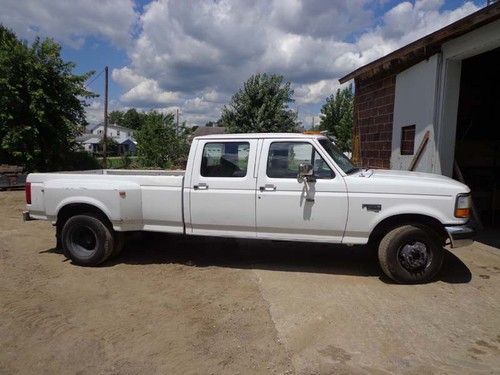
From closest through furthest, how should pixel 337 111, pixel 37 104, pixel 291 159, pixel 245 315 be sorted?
pixel 245 315
pixel 291 159
pixel 37 104
pixel 337 111

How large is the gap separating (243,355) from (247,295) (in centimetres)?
140

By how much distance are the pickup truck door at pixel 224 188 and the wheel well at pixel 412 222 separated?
5.47 feet

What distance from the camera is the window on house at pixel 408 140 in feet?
31.2

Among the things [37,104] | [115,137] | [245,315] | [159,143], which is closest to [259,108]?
[159,143]

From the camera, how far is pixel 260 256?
6750mm

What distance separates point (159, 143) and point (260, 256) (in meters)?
20.5

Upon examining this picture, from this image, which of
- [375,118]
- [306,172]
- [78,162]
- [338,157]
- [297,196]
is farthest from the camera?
[78,162]

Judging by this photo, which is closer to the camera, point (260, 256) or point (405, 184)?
point (405, 184)

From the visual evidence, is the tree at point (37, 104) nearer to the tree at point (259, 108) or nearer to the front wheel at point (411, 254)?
the tree at point (259, 108)

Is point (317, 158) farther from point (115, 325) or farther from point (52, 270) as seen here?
point (52, 270)

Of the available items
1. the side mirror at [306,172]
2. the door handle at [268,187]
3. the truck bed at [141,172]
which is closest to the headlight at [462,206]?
the side mirror at [306,172]

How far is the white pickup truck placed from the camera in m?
5.25

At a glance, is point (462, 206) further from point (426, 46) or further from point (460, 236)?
point (426, 46)

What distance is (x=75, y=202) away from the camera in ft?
20.1
